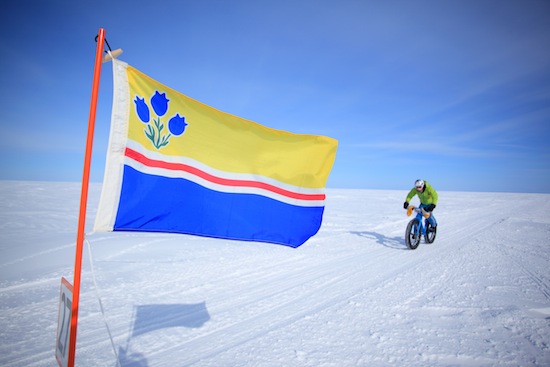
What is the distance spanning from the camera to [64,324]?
6.57 feet

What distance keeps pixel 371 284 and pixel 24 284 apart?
6.11 m

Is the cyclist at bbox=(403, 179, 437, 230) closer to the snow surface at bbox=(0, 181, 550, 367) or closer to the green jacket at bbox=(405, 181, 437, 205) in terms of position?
the green jacket at bbox=(405, 181, 437, 205)

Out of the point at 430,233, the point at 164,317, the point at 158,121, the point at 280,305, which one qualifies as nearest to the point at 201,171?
the point at 158,121

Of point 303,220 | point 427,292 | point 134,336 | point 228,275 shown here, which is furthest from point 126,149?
point 427,292

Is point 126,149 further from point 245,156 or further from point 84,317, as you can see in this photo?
point 84,317

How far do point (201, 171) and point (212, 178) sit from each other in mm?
134

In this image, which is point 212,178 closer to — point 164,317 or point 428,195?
point 164,317

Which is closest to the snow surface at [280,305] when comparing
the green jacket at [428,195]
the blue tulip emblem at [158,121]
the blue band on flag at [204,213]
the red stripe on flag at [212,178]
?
the blue band on flag at [204,213]

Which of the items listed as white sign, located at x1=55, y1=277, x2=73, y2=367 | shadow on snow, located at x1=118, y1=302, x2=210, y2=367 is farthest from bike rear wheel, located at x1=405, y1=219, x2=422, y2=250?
white sign, located at x1=55, y1=277, x2=73, y2=367

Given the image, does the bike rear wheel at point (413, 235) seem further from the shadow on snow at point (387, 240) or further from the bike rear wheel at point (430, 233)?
the bike rear wheel at point (430, 233)

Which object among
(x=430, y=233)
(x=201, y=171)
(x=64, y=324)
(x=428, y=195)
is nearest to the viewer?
(x=64, y=324)

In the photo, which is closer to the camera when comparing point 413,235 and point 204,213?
point 204,213

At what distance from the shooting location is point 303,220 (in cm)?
327

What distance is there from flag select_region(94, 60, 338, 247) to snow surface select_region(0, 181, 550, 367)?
4.40 feet
